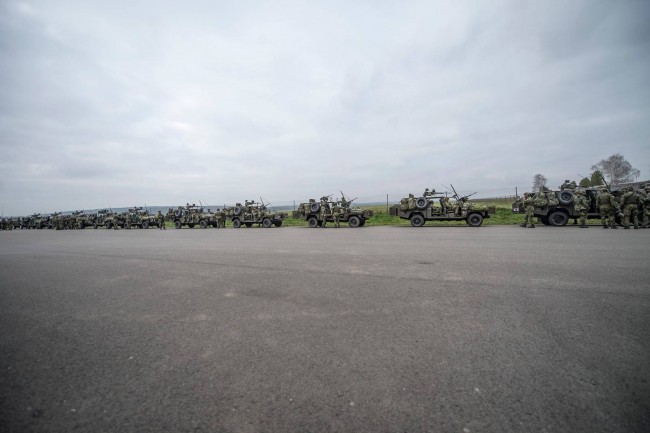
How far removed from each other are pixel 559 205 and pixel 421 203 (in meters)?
7.54

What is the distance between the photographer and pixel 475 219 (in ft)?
59.0

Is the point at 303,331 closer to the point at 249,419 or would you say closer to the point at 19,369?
the point at 249,419

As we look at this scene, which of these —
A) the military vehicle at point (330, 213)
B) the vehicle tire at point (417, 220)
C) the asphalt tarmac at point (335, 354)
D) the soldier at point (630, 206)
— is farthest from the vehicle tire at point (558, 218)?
the asphalt tarmac at point (335, 354)

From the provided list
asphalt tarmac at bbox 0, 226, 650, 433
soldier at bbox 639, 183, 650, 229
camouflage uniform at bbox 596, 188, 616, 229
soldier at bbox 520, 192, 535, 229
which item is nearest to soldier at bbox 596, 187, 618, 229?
camouflage uniform at bbox 596, 188, 616, 229

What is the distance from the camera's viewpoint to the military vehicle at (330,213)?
21.4m

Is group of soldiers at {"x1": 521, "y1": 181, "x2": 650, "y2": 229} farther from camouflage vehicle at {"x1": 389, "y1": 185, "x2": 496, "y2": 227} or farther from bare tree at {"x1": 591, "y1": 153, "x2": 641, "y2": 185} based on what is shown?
bare tree at {"x1": 591, "y1": 153, "x2": 641, "y2": 185}

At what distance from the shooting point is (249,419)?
172 centimetres

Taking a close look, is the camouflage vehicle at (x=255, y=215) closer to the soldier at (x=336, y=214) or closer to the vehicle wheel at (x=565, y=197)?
the soldier at (x=336, y=214)

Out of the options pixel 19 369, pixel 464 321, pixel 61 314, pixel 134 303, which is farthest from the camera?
pixel 134 303

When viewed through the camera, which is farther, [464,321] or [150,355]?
[464,321]

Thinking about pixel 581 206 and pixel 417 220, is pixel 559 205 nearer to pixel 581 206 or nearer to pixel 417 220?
pixel 581 206

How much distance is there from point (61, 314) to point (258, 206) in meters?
23.1

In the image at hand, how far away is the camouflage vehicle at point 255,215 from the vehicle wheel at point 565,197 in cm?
1970

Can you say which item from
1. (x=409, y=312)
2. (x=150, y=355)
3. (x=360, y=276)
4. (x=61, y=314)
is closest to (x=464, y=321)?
(x=409, y=312)
